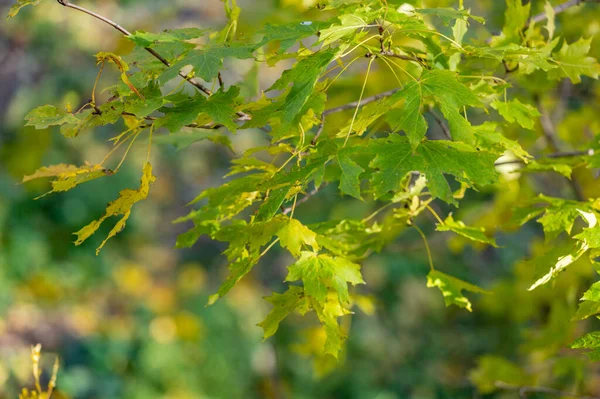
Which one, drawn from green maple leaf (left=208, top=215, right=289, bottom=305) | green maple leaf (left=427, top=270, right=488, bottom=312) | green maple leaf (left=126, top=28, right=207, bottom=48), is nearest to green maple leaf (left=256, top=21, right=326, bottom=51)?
green maple leaf (left=126, top=28, right=207, bottom=48)

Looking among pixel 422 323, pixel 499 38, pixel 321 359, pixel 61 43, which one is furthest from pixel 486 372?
pixel 61 43

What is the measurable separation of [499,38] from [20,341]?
2767mm

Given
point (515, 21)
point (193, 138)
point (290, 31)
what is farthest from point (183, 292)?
point (290, 31)

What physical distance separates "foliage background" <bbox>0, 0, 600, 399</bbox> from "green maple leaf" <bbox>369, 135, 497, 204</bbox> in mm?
991

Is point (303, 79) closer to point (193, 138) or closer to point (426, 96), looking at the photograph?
point (426, 96)

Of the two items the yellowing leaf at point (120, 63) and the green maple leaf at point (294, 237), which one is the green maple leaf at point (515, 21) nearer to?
the green maple leaf at point (294, 237)

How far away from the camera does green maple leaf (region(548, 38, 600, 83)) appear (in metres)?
1.01

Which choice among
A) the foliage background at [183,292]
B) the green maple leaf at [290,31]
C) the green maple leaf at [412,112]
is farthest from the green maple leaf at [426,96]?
the foliage background at [183,292]

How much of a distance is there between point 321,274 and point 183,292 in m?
2.99

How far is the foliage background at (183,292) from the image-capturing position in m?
2.42

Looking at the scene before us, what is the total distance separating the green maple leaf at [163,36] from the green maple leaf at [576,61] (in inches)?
21.9

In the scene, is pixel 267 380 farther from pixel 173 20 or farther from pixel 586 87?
pixel 173 20

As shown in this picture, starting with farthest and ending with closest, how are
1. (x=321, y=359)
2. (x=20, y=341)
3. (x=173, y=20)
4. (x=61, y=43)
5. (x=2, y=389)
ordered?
(x=173, y=20) → (x=61, y=43) → (x=20, y=341) → (x=2, y=389) → (x=321, y=359)

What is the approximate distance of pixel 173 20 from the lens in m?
4.83
